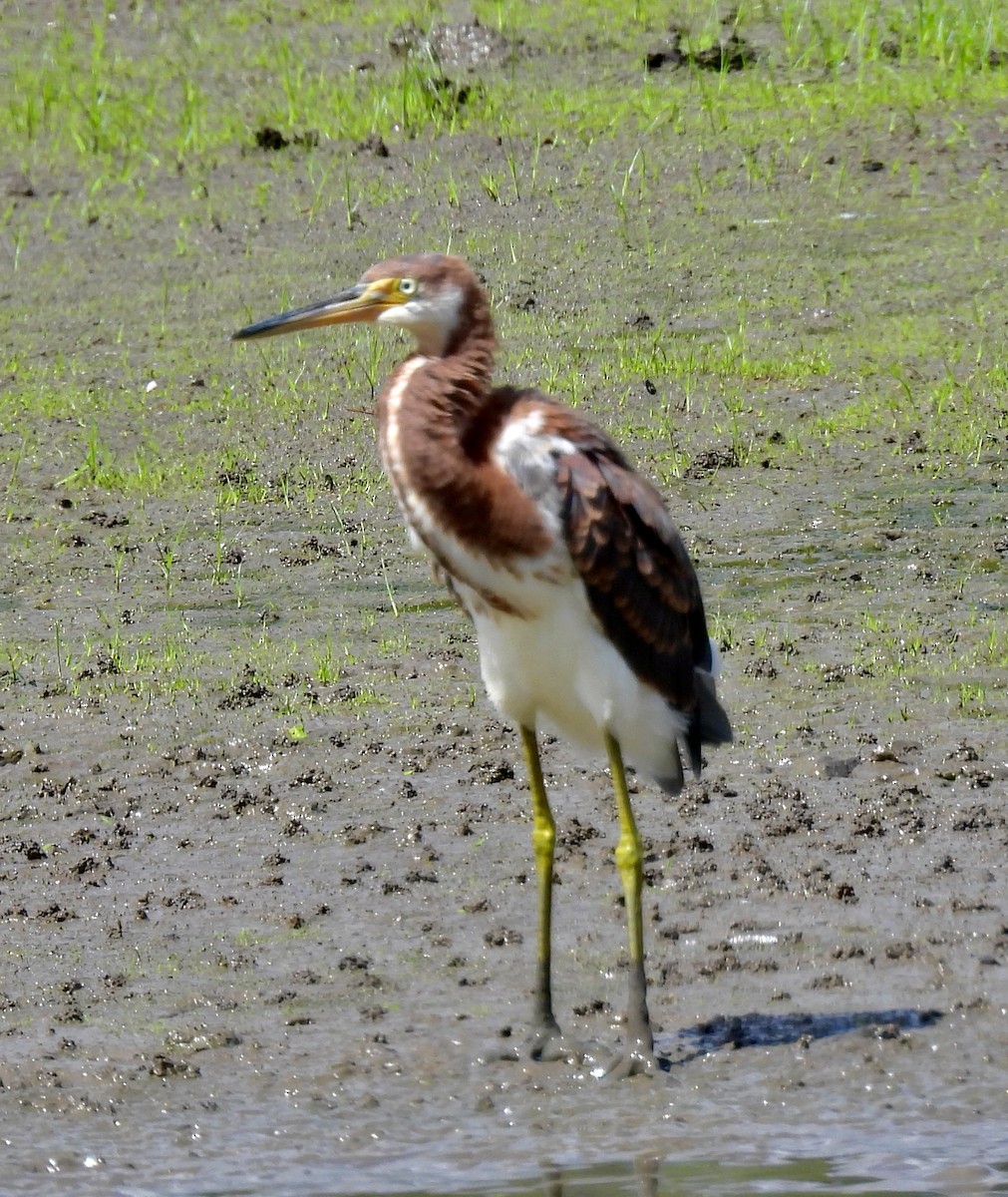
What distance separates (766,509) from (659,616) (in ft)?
11.5

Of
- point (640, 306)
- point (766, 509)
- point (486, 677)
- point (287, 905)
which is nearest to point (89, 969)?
point (287, 905)

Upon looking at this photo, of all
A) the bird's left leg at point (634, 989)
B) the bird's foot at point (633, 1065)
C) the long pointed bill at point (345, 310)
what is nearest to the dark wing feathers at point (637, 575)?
the bird's left leg at point (634, 989)

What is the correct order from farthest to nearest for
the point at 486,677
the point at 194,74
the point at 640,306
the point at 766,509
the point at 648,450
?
1. the point at 194,74
2. the point at 640,306
3. the point at 648,450
4. the point at 766,509
5. the point at 486,677

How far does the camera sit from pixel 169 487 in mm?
8820

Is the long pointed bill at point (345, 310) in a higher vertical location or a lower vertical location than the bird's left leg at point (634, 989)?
higher

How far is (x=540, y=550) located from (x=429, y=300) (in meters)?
0.61

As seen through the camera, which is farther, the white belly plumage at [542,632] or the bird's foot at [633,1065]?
the bird's foot at [633,1065]

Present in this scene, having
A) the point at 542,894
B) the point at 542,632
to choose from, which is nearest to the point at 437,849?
the point at 542,894

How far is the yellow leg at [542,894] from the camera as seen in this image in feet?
16.0

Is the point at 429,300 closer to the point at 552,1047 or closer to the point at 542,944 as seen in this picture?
the point at 542,944

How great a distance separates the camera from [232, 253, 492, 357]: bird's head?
182 inches

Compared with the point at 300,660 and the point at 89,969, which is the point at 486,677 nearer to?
the point at 89,969

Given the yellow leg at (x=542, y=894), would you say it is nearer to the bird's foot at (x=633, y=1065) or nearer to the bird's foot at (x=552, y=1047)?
the bird's foot at (x=552, y=1047)

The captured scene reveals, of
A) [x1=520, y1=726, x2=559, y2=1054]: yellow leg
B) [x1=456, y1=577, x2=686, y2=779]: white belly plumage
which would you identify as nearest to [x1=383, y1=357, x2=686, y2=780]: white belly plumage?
[x1=456, y1=577, x2=686, y2=779]: white belly plumage
